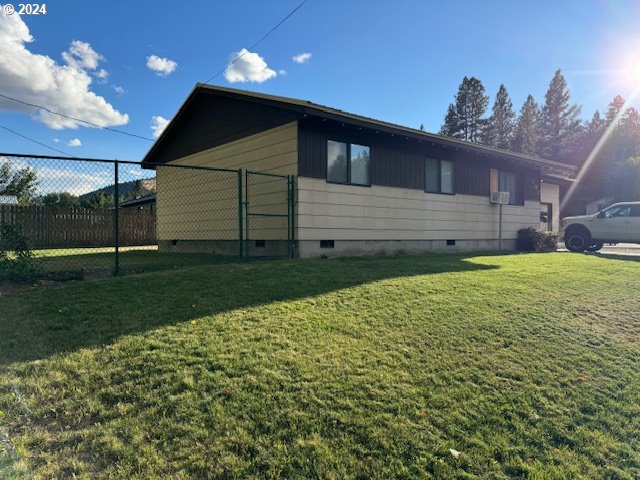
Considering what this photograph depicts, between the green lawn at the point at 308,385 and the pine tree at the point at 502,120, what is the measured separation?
48.4 m

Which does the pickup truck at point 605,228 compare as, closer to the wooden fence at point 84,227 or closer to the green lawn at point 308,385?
the green lawn at point 308,385

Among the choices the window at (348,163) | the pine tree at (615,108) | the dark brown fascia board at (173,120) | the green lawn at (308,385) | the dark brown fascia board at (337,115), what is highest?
the pine tree at (615,108)

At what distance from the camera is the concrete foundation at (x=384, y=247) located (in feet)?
32.3

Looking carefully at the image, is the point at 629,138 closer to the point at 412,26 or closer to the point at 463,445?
the point at 412,26

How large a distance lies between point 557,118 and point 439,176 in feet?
156

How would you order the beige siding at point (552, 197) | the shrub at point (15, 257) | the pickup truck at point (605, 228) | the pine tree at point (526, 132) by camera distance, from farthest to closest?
1. the pine tree at point (526, 132)
2. the beige siding at point (552, 197)
3. the pickup truck at point (605, 228)
4. the shrub at point (15, 257)

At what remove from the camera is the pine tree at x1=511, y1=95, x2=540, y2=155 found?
47.7 m

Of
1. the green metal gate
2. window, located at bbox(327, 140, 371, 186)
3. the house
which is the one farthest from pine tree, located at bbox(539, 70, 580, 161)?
the green metal gate

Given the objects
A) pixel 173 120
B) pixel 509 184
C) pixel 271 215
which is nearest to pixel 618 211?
pixel 509 184

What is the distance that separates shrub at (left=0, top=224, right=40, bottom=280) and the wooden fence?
482 centimetres

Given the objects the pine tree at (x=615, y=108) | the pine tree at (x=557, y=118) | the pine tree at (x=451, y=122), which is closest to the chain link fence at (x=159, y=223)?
the pine tree at (x=451, y=122)

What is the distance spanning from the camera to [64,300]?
16.2ft

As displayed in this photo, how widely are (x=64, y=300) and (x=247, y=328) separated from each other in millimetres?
2508

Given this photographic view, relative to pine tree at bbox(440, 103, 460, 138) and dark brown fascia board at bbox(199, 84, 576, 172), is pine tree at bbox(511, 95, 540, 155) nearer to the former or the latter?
pine tree at bbox(440, 103, 460, 138)
